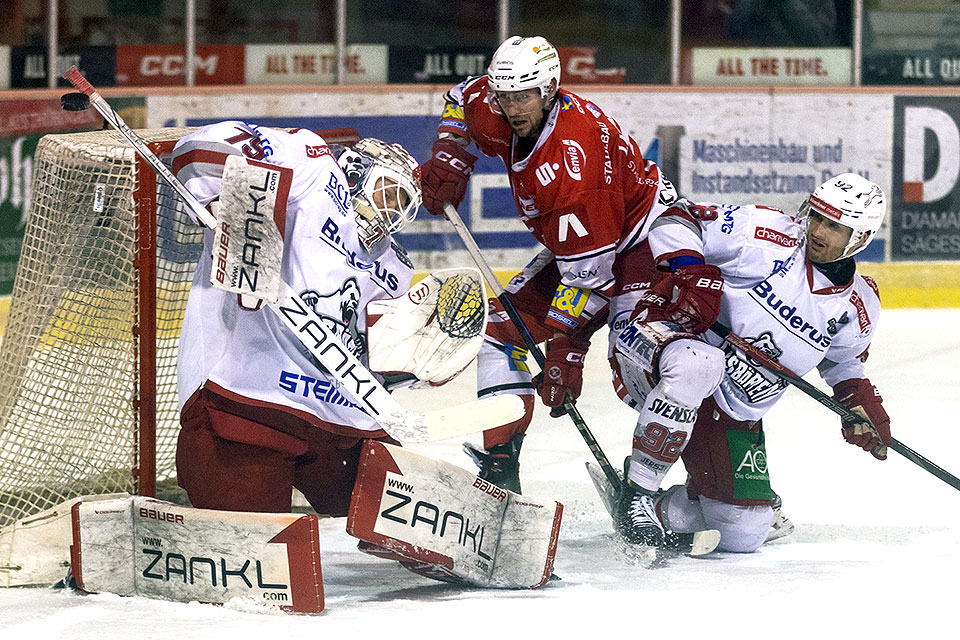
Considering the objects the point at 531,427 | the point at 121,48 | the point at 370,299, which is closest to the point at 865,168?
the point at 531,427

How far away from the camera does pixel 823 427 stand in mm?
4879

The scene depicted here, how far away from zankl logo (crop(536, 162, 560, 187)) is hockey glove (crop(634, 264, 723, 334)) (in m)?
0.36

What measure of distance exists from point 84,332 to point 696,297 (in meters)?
1.38

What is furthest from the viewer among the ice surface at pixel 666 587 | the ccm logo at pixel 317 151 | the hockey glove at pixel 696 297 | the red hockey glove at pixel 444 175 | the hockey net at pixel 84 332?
the red hockey glove at pixel 444 175

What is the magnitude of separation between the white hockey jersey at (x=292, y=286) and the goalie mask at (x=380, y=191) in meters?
0.03

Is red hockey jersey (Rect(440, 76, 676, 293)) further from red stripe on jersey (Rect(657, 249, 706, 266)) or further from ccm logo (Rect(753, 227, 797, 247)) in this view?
ccm logo (Rect(753, 227, 797, 247))

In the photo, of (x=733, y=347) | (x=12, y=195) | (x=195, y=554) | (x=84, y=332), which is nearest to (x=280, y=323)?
(x=195, y=554)

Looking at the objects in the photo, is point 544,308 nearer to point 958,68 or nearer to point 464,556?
point 464,556

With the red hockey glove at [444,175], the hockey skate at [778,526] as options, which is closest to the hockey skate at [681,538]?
the hockey skate at [778,526]

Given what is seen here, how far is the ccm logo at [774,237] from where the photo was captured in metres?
3.47

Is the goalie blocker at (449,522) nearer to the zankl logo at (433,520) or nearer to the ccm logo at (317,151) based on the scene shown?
the zankl logo at (433,520)

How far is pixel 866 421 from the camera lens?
11.6 ft

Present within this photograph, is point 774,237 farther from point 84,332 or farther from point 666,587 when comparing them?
point 84,332

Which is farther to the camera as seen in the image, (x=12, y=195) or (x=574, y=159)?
(x=12, y=195)
